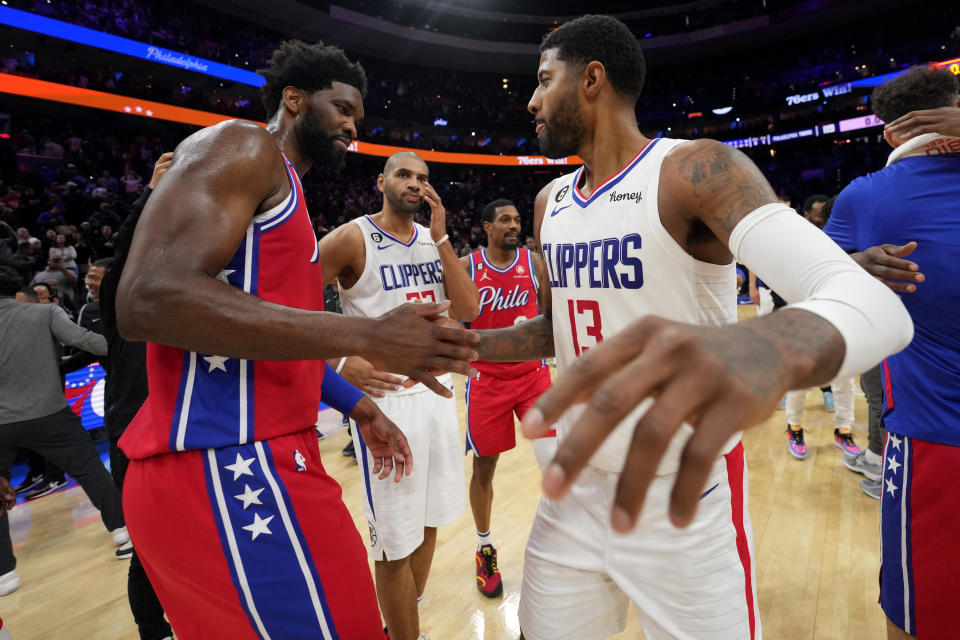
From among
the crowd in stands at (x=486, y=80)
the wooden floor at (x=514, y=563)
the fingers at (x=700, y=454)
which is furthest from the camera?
the crowd in stands at (x=486, y=80)

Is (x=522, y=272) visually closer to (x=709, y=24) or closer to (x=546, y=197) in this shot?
(x=546, y=197)

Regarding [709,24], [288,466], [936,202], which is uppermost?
[709,24]

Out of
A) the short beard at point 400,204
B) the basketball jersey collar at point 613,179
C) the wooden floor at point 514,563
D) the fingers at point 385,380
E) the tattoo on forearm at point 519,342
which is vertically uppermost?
the short beard at point 400,204

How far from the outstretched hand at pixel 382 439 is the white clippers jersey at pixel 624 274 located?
0.60m

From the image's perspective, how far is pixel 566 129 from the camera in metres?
1.70

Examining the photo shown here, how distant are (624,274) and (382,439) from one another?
101 cm

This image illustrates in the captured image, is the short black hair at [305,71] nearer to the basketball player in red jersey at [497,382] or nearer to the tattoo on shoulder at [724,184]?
the basketball player in red jersey at [497,382]

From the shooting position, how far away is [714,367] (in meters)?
0.54

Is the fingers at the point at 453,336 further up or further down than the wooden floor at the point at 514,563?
further up

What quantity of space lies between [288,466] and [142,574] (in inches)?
68.8

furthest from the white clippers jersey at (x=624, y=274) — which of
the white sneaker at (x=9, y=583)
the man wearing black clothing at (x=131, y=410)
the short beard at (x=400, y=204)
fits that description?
the white sneaker at (x=9, y=583)

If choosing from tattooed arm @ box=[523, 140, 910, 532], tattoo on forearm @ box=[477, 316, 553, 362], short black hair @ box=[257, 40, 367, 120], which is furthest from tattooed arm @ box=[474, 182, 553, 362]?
tattooed arm @ box=[523, 140, 910, 532]

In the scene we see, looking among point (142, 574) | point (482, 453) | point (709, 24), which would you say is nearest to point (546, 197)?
point (482, 453)

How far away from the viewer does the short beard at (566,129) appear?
5.52 ft
